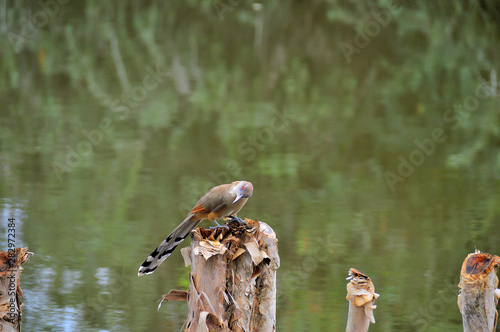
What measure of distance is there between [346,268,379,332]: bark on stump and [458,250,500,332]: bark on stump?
16.0 inches

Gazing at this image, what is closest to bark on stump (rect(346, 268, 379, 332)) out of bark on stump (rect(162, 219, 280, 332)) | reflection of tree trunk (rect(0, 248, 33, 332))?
bark on stump (rect(162, 219, 280, 332))

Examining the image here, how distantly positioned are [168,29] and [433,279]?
12.4 m

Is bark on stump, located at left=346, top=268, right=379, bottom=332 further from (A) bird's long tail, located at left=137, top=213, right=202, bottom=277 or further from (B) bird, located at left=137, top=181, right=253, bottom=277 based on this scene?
(A) bird's long tail, located at left=137, top=213, right=202, bottom=277

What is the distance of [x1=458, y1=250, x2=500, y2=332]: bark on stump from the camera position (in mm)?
3162

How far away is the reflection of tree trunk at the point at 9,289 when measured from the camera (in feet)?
9.61

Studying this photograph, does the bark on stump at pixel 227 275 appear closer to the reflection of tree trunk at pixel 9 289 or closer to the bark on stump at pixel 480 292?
the reflection of tree trunk at pixel 9 289

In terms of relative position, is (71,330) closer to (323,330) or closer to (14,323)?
(323,330)

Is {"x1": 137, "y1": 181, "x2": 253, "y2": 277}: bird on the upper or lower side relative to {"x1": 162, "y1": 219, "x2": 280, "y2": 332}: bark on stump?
upper

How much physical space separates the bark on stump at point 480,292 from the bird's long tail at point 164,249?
4.20 ft

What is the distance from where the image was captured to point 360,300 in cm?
316

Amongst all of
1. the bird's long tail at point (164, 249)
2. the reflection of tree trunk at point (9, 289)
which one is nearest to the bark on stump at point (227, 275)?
the bird's long tail at point (164, 249)

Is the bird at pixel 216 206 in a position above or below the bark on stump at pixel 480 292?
above

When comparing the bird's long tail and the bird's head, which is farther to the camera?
the bird's head

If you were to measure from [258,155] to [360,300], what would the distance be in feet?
19.6
